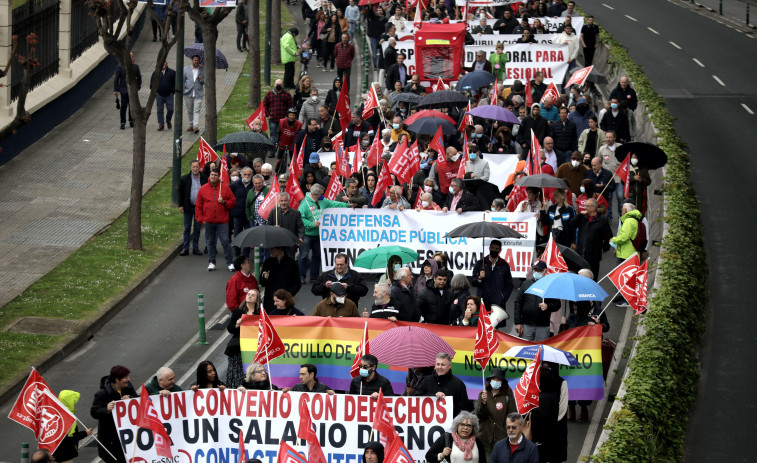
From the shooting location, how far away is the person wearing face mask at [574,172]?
23359 millimetres

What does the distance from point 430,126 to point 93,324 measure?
8.57 metres

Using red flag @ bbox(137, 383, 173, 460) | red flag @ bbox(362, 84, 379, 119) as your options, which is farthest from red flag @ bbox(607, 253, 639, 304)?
red flag @ bbox(362, 84, 379, 119)

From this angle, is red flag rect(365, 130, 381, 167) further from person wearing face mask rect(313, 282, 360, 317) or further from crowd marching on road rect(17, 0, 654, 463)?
person wearing face mask rect(313, 282, 360, 317)

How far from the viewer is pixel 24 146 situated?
1196 inches

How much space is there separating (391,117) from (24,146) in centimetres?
911

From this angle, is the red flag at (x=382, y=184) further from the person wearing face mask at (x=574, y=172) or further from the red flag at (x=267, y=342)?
the red flag at (x=267, y=342)

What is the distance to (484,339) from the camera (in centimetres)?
1509

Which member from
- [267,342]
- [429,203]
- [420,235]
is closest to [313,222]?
[420,235]

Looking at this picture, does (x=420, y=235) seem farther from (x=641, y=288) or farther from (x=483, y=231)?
(x=641, y=288)

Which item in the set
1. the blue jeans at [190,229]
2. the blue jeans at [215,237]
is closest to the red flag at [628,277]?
the blue jeans at [215,237]

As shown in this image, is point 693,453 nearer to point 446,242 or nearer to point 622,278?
point 622,278

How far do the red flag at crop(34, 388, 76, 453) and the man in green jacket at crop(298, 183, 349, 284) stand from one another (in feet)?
29.3

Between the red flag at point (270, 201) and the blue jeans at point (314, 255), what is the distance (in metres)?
0.83

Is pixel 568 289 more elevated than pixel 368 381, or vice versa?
pixel 568 289
